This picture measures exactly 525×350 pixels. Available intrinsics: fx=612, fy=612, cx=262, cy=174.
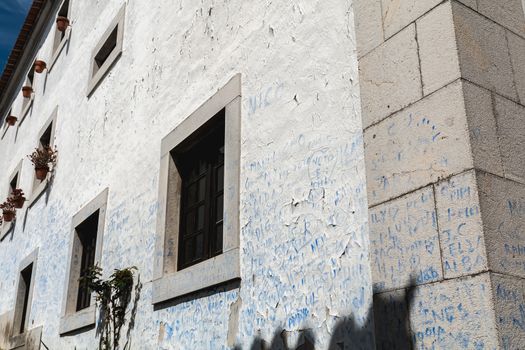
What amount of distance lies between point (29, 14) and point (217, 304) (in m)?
10.6

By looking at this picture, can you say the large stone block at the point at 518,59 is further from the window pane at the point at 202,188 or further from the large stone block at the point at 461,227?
the window pane at the point at 202,188

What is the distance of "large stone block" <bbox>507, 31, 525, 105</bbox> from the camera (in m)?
2.99

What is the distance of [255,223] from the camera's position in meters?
3.95

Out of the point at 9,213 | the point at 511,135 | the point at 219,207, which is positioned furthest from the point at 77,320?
the point at 9,213

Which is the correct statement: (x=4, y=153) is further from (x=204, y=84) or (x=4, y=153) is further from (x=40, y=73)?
(x=204, y=84)

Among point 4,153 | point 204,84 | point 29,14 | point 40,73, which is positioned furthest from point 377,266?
point 4,153

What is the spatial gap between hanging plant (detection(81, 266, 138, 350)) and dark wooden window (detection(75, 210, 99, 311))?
3.85 feet

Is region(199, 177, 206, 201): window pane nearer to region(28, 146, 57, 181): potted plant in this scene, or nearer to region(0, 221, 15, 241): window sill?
region(28, 146, 57, 181): potted plant

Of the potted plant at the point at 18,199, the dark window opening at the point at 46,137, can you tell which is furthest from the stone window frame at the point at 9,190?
the dark window opening at the point at 46,137

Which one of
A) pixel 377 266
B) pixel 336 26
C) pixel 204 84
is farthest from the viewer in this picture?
pixel 204 84

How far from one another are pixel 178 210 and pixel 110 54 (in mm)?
3306

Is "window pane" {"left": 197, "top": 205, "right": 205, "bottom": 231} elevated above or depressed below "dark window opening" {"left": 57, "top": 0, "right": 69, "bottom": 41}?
below

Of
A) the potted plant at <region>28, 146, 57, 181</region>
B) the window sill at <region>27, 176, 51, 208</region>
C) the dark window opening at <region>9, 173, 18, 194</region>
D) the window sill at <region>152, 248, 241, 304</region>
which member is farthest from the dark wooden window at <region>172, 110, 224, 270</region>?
the dark window opening at <region>9, 173, 18, 194</region>

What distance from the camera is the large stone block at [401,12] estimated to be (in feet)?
9.81
